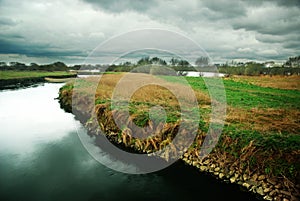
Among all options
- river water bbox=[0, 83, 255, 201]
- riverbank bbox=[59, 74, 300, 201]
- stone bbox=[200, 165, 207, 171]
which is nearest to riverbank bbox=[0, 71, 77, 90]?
river water bbox=[0, 83, 255, 201]

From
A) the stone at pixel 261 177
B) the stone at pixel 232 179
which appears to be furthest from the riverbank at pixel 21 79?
the stone at pixel 261 177

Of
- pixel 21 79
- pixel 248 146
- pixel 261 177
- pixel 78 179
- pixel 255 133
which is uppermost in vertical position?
pixel 255 133

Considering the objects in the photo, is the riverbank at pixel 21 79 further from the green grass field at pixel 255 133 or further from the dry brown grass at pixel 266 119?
the dry brown grass at pixel 266 119

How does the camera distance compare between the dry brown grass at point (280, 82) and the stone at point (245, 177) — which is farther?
the dry brown grass at point (280, 82)

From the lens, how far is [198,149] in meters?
7.83

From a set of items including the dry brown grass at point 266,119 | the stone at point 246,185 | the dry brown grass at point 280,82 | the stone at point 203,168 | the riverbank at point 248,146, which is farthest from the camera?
the dry brown grass at point 280,82

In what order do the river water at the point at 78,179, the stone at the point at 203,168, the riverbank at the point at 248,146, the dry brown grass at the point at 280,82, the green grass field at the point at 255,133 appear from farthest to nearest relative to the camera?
the dry brown grass at the point at 280,82
the stone at the point at 203,168
the river water at the point at 78,179
the green grass field at the point at 255,133
the riverbank at the point at 248,146

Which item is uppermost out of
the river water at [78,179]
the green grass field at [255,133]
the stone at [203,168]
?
the green grass field at [255,133]

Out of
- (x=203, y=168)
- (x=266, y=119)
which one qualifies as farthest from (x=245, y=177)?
(x=266, y=119)

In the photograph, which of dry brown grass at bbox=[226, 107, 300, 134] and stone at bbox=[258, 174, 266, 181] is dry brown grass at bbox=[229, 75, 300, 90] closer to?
dry brown grass at bbox=[226, 107, 300, 134]

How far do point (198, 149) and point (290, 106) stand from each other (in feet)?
23.2

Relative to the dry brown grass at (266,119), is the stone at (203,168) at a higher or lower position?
lower

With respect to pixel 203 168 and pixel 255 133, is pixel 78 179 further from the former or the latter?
pixel 255 133

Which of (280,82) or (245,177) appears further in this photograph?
(280,82)
